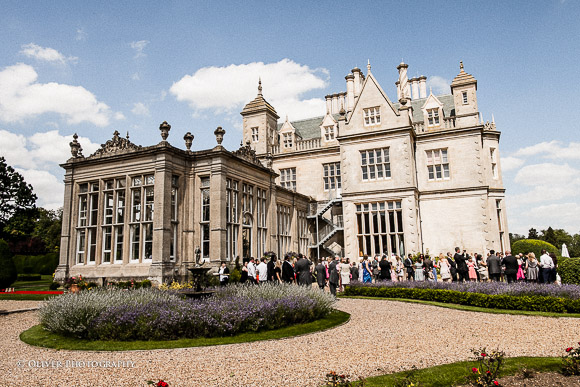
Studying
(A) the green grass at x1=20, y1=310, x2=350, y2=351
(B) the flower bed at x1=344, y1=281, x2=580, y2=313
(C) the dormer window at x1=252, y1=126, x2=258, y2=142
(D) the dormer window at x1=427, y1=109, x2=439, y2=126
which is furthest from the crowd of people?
(C) the dormer window at x1=252, y1=126, x2=258, y2=142

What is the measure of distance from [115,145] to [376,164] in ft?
59.4

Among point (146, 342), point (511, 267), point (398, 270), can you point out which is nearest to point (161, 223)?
point (146, 342)

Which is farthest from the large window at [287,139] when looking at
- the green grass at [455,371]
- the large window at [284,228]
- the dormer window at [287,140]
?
the green grass at [455,371]

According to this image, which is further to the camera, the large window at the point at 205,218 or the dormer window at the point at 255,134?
the dormer window at the point at 255,134

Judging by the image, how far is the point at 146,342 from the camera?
8602 mm

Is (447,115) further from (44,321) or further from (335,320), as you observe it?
(44,321)

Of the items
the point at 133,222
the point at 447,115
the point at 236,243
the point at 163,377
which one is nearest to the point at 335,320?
the point at 163,377

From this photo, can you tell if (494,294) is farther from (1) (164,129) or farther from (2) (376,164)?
(2) (376,164)

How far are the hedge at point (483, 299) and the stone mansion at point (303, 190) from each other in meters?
7.71

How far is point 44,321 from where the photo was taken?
9.95 meters

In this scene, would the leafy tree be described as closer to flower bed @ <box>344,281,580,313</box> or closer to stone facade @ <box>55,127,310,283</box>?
stone facade @ <box>55,127,310,283</box>

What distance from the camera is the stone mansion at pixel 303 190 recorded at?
18938 mm

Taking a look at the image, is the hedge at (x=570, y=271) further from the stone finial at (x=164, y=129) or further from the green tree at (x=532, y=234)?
the green tree at (x=532, y=234)

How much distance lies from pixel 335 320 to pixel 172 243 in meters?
10.7
